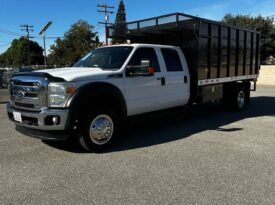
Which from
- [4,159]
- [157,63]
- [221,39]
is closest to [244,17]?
[221,39]

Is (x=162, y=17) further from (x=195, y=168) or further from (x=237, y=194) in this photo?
(x=237, y=194)

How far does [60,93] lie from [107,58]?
182 cm

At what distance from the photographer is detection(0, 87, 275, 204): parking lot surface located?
398 centimetres

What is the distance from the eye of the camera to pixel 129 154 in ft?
18.8

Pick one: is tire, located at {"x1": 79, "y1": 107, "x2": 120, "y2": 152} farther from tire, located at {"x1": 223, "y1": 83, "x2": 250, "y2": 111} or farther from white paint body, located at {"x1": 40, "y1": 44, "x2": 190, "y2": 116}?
tire, located at {"x1": 223, "y1": 83, "x2": 250, "y2": 111}

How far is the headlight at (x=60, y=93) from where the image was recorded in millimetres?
5328

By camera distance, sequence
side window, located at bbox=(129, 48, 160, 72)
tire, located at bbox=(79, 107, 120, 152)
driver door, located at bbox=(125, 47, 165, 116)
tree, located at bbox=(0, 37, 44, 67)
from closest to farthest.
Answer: tire, located at bbox=(79, 107, 120, 152) → driver door, located at bbox=(125, 47, 165, 116) → side window, located at bbox=(129, 48, 160, 72) → tree, located at bbox=(0, 37, 44, 67)

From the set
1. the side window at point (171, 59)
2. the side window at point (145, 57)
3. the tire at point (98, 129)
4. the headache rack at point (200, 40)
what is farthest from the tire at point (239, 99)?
the tire at point (98, 129)

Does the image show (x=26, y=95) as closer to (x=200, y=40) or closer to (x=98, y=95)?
(x=98, y=95)

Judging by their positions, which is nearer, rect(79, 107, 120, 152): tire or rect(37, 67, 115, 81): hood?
rect(37, 67, 115, 81): hood

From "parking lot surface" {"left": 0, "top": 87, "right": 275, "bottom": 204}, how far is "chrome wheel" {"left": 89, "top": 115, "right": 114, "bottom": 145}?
0.95 ft

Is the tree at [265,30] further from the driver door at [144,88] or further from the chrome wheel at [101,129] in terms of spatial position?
the chrome wheel at [101,129]

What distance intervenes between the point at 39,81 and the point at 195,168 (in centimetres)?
293

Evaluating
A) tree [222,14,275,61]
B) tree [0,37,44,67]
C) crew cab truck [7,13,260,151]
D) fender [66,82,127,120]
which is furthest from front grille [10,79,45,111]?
tree [0,37,44,67]
